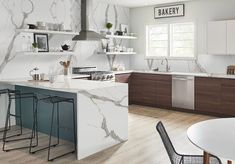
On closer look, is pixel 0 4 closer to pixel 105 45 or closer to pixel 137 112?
pixel 105 45

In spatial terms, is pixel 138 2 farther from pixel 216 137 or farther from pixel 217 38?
pixel 216 137

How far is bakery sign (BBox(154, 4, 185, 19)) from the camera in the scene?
6.90 meters

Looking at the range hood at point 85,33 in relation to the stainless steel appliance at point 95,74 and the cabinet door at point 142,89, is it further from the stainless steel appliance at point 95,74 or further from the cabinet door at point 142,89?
the cabinet door at point 142,89

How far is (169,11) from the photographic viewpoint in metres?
7.08

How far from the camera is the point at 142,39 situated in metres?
7.80

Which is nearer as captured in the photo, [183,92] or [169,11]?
[183,92]

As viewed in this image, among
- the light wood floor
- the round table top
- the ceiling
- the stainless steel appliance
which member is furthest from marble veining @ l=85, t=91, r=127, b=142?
the ceiling

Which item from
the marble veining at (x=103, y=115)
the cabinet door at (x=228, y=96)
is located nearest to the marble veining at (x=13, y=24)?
the marble veining at (x=103, y=115)

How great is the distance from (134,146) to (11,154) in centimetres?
177

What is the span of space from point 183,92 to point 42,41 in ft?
10.8

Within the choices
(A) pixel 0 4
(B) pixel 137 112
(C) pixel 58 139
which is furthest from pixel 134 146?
(A) pixel 0 4

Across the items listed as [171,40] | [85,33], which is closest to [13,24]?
[85,33]

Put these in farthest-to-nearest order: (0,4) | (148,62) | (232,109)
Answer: (148,62)
(232,109)
(0,4)

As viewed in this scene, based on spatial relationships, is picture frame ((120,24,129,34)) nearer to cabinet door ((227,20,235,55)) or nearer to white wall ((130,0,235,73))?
white wall ((130,0,235,73))
